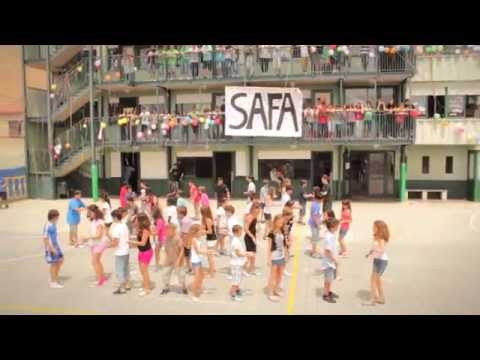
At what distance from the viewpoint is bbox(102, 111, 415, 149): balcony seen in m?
20.4

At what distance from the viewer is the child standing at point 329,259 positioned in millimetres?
7820

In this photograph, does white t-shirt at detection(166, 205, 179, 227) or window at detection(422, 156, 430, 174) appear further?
window at detection(422, 156, 430, 174)

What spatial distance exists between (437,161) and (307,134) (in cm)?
756

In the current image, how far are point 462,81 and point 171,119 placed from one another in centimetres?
1513

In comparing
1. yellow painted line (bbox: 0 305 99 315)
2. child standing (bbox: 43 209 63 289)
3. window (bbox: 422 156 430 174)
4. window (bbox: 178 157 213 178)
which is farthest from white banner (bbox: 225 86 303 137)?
yellow painted line (bbox: 0 305 99 315)

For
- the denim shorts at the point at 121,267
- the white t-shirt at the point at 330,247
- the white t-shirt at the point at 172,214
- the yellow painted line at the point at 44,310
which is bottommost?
the yellow painted line at the point at 44,310

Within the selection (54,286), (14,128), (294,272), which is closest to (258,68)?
(14,128)

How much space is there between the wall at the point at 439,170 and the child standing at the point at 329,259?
16.9 m

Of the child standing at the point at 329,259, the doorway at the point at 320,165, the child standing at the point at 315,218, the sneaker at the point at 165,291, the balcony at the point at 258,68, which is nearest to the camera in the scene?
the child standing at the point at 329,259

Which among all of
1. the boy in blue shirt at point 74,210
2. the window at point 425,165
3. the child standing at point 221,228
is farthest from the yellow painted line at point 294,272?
the window at point 425,165

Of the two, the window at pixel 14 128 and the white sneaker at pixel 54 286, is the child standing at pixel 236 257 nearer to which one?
the white sneaker at pixel 54 286

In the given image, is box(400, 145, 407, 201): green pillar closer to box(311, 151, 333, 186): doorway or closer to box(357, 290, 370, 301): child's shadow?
box(311, 151, 333, 186): doorway

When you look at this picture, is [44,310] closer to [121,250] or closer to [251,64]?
[121,250]

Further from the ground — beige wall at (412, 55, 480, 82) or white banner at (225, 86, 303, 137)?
beige wall at (412, 55, 480, 82)
